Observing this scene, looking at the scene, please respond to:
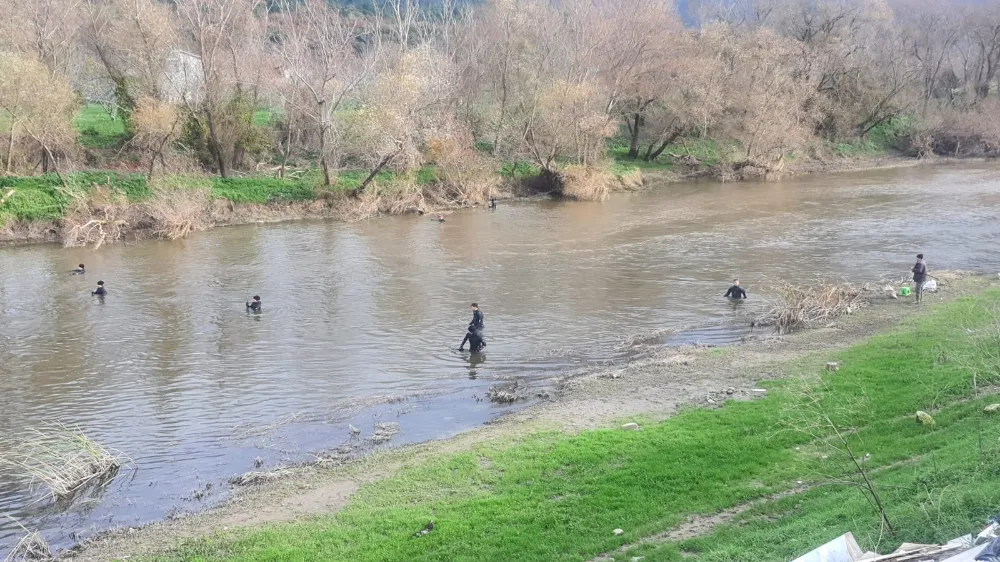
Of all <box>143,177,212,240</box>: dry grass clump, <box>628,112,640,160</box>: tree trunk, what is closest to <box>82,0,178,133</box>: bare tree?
<box>143,177,212,240</box>: dry grass clump

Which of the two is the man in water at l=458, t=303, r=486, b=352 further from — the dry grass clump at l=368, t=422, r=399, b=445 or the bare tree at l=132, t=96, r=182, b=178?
the bare tree at l=132, t=96, r=182, b=178

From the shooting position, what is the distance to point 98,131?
50781 mm

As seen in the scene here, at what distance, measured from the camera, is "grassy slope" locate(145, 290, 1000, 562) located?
9570 millimetres

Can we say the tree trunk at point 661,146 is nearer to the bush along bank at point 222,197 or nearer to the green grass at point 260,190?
the bush along bank at point 222,197

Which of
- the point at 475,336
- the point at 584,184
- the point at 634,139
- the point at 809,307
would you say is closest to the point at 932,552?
the point at 475,336

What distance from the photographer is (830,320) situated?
2317cm

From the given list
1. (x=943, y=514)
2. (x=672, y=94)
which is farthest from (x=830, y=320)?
(x=672, y=94)

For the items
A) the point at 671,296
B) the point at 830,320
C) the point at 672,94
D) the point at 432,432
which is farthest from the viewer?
the point at 672,94

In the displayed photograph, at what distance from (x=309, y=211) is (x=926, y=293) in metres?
34.1

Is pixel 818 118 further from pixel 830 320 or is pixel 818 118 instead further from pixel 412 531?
pixel 412 531

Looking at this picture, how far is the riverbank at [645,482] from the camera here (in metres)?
10.2

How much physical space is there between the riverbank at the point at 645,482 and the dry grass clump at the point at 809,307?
491 centimetres

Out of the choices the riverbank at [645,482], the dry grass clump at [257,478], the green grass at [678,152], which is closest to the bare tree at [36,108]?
the dry grass clump at [257,478]

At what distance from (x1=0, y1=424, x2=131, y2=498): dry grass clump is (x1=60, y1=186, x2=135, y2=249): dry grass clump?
23827 mm
